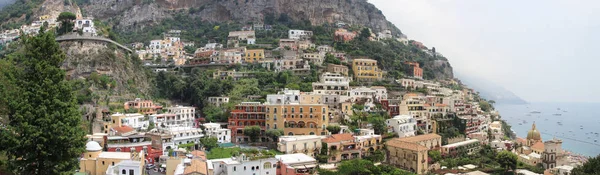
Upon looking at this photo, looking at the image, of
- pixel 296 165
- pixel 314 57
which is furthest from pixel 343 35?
pixel 296 165

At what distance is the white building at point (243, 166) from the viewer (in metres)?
31.0

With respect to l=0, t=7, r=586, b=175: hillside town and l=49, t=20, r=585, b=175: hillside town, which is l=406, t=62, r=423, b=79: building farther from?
l=49, t=20, r=585, b=175: hillside town

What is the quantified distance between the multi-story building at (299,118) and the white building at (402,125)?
621cm

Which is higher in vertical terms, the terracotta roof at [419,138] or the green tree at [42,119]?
the green tree at [42,119]

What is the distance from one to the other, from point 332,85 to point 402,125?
1002 cm

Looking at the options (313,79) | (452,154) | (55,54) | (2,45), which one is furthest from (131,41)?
(55,54)

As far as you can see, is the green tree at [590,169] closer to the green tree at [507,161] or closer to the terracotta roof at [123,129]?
the green tree at [507,161]

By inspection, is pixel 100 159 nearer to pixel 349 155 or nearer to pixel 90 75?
pixel 349 155

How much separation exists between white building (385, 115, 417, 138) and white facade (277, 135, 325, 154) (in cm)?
904

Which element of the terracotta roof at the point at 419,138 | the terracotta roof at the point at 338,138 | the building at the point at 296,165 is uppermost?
the terracotta roof at the point at 338,138

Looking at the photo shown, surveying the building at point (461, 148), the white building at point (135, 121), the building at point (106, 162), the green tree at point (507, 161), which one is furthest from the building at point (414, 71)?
the building at point (106, 162)

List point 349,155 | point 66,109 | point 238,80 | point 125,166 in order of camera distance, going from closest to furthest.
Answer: point 66,109, point 125,166, point 349,155, point 238,80

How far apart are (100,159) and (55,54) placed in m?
11.0

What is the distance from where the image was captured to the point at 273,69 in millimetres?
60125
